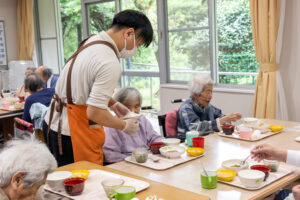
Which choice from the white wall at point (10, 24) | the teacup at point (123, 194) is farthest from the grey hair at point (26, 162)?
→ the white wall at point (10, 24)

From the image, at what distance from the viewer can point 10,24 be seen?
7.68 meters

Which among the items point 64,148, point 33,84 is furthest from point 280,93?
point 33,84

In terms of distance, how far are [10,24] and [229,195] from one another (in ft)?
24.0

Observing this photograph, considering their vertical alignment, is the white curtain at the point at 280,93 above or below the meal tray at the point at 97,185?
above

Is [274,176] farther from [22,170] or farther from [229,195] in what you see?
[22,170]

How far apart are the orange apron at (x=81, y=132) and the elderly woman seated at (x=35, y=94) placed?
178 centimetres

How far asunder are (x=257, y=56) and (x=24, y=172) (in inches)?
125

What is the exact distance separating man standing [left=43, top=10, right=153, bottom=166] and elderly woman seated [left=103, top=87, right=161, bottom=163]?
0.41 ft

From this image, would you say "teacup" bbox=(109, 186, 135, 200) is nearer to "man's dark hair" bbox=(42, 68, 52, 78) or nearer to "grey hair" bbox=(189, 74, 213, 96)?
"grey hair" bbox=(189, 74, 213, 96)

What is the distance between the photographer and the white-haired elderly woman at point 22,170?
1.28 metres

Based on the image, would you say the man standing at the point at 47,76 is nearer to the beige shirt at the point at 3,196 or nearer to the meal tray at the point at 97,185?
the meal tray at the point at 97,185

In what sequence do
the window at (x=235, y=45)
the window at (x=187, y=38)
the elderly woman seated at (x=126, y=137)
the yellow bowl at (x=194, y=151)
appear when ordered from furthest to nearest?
1. the window at (x=187, y=38)
2. the window at (x=235, y=45)
3. the elderly woman seated at (x=126, y=137)
4. the yellow bowl at (x=194, y=151)

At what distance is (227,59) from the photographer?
4.49 metres

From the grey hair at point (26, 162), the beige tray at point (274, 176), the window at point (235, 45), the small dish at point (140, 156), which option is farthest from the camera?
the window at point (235, 45)
